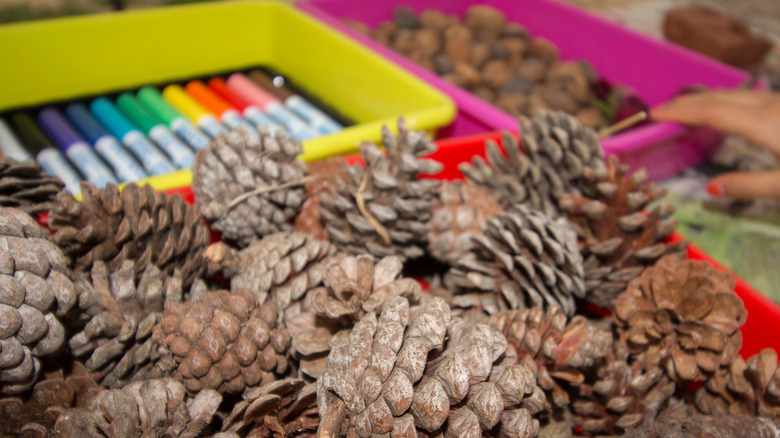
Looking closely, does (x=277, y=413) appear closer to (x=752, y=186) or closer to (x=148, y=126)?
(x=148, y=126)

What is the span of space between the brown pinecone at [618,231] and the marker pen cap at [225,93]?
85 centimetres

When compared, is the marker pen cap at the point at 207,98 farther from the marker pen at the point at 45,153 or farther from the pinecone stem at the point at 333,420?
the pinecone stem at the point at 333,420

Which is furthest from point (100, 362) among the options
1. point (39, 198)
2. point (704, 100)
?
point (704, 100)

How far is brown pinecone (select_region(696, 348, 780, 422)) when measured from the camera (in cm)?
49

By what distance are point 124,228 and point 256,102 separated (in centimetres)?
82

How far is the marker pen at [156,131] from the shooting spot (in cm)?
102

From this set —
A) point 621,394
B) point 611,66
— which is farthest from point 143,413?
point 611,66

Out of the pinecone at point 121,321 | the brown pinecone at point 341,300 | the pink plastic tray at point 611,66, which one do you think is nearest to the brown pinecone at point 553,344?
the brown pinecone at point 341,300

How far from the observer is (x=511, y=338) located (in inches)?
19.9

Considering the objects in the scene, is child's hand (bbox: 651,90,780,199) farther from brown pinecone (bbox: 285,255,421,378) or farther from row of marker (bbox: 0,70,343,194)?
brown pinecone (bbox: 285,255,421,378)

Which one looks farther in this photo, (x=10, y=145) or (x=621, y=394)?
(x=10, y=145)

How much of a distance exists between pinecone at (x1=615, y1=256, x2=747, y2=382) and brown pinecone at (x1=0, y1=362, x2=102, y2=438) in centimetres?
51

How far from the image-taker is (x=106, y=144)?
104 cm

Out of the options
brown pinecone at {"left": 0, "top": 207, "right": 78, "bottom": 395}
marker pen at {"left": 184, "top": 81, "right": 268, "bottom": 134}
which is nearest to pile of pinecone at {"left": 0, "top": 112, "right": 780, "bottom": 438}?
brown pinecone at {"left": 0, "top": 207, "right": 78, "bottom": 395}
